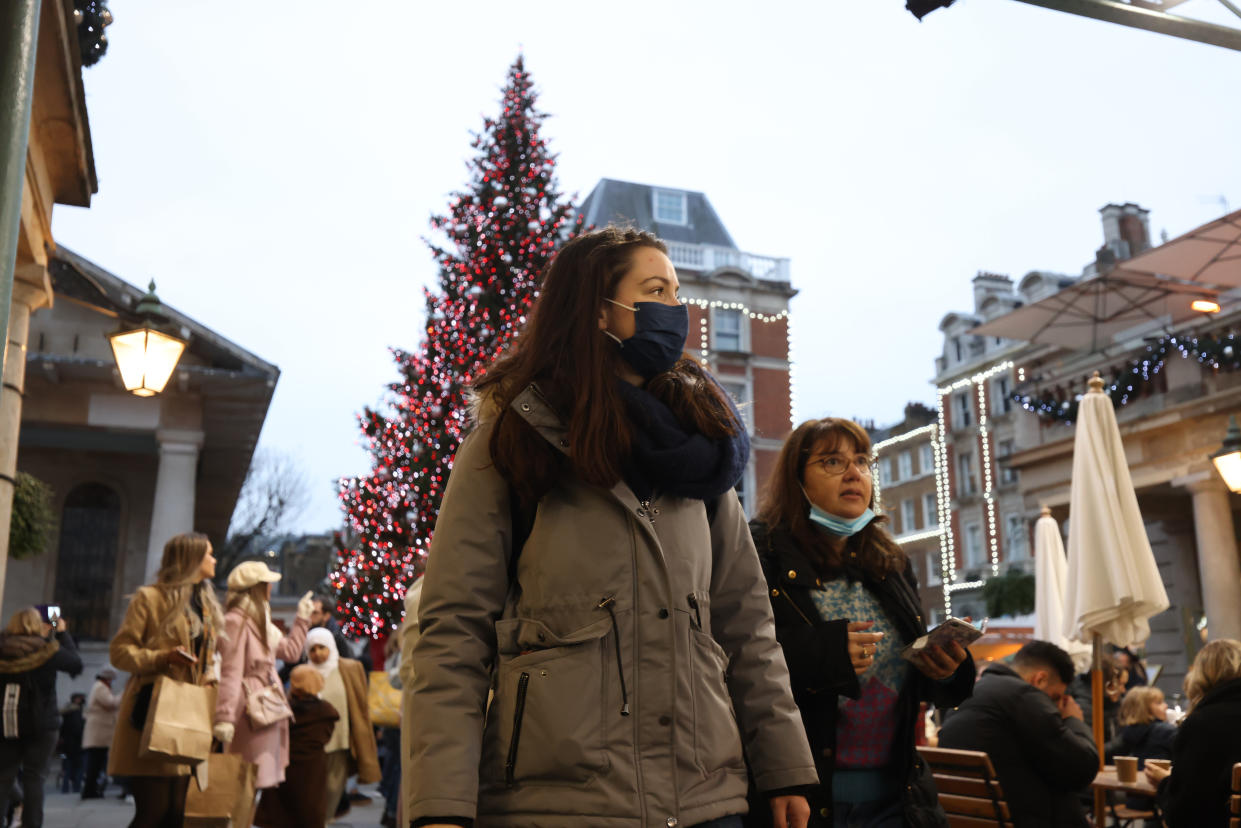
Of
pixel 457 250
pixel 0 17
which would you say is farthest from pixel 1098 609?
pixel 457 250

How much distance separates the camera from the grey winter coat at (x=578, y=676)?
7.02ft

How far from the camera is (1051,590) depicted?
12.4 m

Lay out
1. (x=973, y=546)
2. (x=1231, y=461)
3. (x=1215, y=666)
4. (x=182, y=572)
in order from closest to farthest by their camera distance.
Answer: (x=1215, y=666) → (x=182, y=572) → (x=1231, y=461) → (x=973, y=546)

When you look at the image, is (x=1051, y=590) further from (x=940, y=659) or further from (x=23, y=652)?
(x=23, y=652)

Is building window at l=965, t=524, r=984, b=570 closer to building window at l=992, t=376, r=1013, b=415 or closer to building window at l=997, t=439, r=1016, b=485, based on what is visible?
building window at l=997, t=439, r=1016, b=485

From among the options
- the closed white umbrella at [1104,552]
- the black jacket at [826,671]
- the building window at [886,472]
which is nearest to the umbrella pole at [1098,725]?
the closed white umbrella at [1104,552]

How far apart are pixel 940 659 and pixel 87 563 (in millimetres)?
21021

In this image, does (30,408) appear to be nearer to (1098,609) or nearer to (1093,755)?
(1098,609)

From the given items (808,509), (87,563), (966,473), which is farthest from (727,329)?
(808,509)

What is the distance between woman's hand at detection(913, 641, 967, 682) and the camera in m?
3.43

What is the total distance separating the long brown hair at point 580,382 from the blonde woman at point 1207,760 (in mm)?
3900

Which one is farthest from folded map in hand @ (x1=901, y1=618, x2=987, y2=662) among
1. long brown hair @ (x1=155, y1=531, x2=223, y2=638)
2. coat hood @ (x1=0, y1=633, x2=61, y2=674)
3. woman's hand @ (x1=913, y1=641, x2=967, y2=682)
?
coat hood @ (x1=0, y1=633, x2=61, y2=674)

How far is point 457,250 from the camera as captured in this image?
2194cm

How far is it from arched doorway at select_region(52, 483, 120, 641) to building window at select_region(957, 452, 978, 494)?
3782 centimetres
